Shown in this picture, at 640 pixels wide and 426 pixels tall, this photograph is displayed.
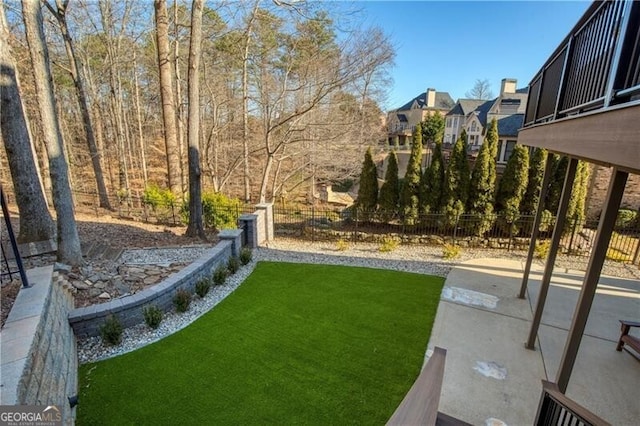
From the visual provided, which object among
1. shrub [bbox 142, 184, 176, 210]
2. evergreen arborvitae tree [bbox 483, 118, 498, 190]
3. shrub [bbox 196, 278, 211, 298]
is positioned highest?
evergreen arborvitae tree [bbox 483, 118, 498, 190]

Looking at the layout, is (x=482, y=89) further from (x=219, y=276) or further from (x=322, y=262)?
(x=219, y=276)

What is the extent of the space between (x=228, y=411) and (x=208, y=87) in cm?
1265

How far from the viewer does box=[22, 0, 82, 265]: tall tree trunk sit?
4.34m

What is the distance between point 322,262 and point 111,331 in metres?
4.39

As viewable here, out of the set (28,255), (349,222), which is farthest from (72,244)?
(349,222)

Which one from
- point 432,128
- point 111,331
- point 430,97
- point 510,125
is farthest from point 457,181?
point 430,97

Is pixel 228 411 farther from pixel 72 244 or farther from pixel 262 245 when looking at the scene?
pixel 262 245

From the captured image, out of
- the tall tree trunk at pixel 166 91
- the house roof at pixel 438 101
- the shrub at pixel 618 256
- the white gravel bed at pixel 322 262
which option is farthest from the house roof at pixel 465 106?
the tall tree trunk at pixel 166 91

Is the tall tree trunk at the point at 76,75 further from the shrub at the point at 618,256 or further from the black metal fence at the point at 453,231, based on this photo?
the shrub at the point at 618,256

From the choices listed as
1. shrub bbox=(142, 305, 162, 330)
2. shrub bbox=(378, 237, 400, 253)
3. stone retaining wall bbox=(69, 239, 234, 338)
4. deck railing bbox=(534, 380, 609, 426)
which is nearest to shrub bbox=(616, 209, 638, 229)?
shrub bbox=(378, 237, 400, 253)

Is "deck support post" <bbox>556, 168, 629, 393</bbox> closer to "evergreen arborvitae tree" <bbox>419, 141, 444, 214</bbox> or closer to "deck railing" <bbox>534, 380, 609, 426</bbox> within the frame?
"deck railing" <bbox>534, 380, 609, 426</bbox>

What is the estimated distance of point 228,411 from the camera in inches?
116

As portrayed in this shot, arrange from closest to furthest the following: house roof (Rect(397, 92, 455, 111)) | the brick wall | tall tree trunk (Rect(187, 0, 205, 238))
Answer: tall tree trunk (Rect(187, 0, 205, 238)), the brick wall, house roof (Rect(397, 92, 455, 111))

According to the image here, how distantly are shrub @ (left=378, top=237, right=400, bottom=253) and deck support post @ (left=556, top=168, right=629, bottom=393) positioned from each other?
18.6 ft
